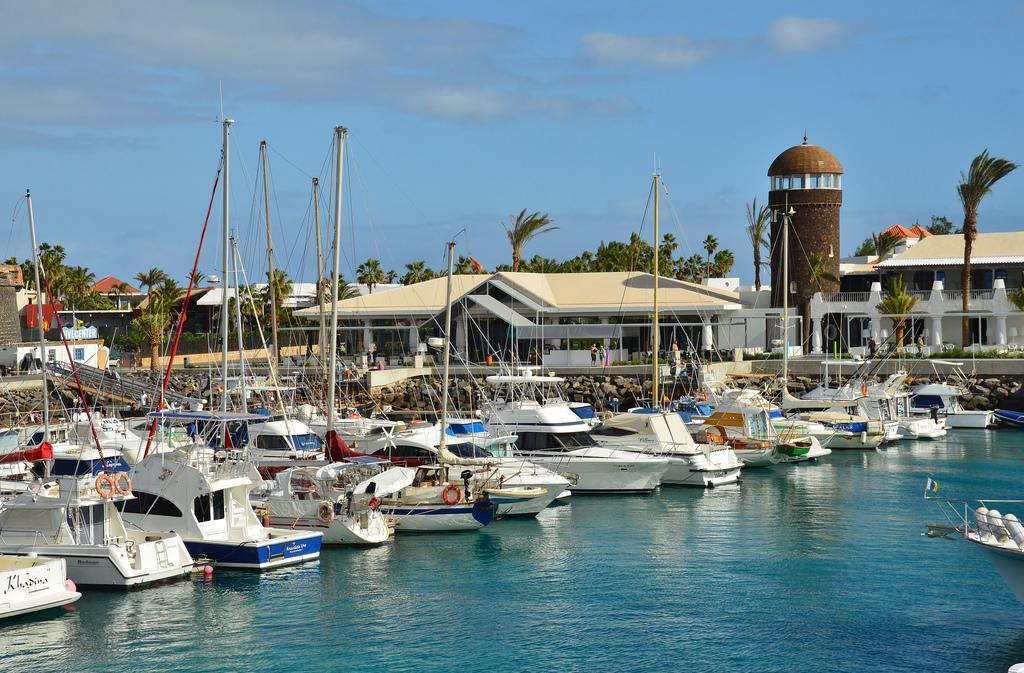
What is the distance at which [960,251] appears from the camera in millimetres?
80062

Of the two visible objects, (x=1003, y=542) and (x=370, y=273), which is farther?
(x=370, y=273)

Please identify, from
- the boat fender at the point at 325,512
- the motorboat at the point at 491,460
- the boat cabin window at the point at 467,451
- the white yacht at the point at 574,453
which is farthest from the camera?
the white yacht at the point at 574,453

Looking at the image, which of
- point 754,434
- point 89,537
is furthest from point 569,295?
point 89,537

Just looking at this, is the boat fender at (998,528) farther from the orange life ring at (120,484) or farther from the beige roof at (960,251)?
the beige roof at (960,251)

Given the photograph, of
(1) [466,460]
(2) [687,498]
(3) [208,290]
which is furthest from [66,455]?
(3) [208,290]

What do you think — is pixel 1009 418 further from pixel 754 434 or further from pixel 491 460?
pixel 491 460

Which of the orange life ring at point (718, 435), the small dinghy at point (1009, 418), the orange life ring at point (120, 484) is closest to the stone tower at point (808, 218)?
the small dinghy at point (1009, 418)

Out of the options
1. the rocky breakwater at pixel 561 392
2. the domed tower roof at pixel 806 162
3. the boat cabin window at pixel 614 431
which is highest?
the domed tower roof at pixel 806 162

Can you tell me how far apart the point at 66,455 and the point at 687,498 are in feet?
64.9

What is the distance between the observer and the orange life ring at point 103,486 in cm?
2805

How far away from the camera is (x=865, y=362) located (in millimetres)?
66562

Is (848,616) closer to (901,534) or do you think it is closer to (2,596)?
(901,534)

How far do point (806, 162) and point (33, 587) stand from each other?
62.8m

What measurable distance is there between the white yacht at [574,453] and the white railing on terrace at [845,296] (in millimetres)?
39076
